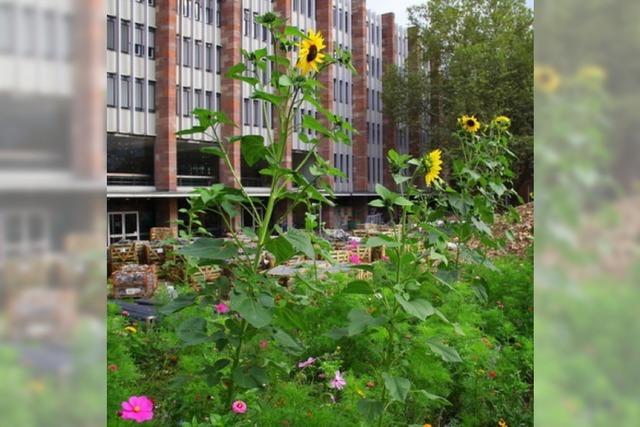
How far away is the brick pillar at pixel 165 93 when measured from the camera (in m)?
18.9

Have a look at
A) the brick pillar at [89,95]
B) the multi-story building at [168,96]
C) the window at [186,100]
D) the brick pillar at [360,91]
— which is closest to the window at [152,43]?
the multi-story building at [168,96]

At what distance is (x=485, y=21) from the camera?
25625 millimetres

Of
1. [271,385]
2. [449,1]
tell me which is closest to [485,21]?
[449,1]

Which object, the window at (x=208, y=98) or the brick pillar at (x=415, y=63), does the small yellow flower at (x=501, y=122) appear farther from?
the brick pillar at (x=415, y=63)

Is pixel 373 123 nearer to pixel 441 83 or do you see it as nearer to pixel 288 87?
pixel 441 83

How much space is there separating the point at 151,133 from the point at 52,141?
63.5 ft

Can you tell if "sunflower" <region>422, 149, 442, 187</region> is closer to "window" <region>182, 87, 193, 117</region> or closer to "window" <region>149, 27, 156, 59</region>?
"window" <region>149, 27, 156, 59</region>

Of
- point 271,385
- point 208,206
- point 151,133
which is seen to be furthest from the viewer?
point 151,133

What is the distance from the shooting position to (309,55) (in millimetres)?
1580

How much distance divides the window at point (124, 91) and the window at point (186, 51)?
2289mm

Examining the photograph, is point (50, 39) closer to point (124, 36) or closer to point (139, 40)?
point (124, 36)

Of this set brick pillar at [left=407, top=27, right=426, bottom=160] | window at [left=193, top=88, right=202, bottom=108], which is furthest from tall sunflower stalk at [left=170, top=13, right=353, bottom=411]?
brick pillar at [left=407, top=27, right=426, bottom=160]

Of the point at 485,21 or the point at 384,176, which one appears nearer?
the point at 485,21

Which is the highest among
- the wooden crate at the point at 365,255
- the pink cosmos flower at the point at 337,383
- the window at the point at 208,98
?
the window at the point at 208,98
